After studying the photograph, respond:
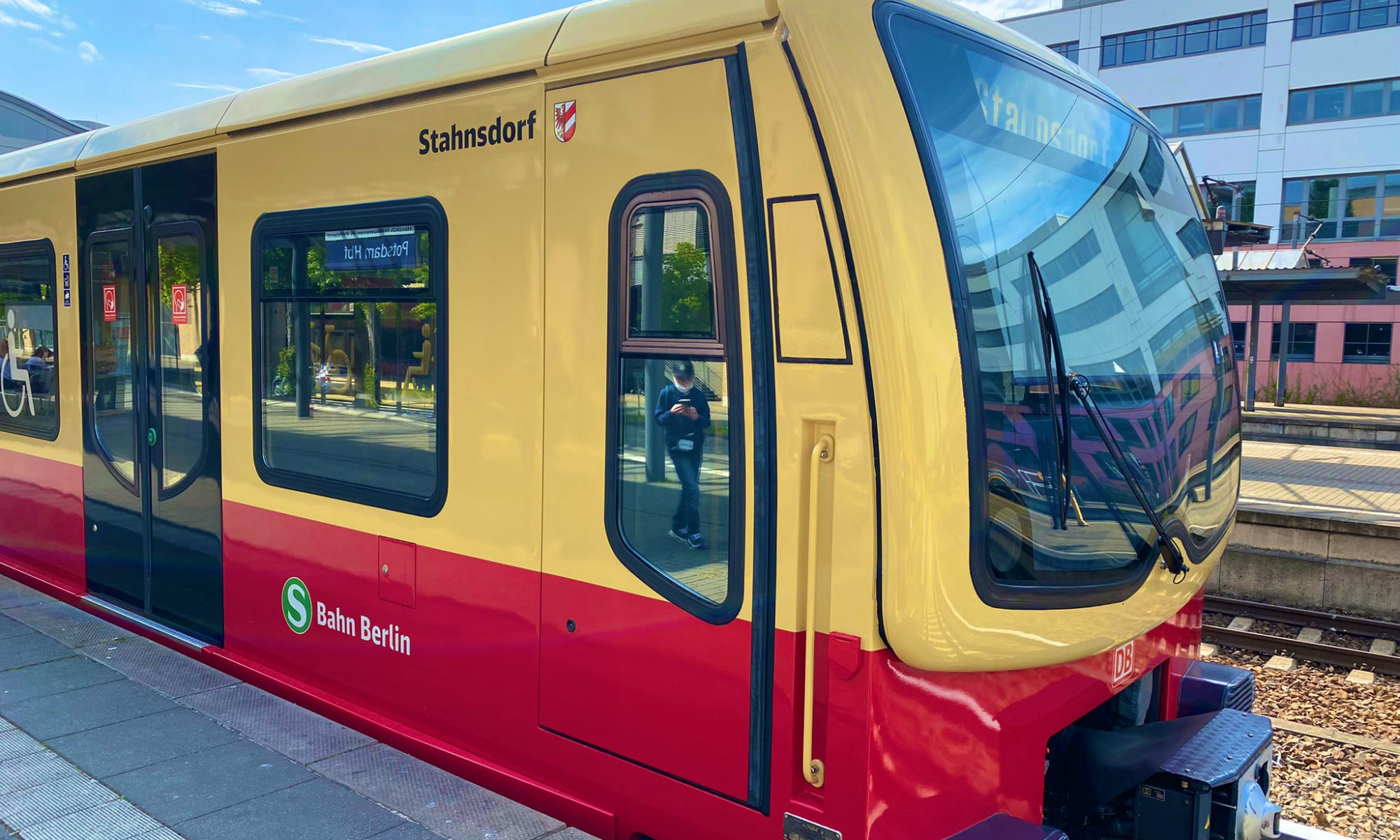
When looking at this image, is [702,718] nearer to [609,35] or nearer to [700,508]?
[700,508]

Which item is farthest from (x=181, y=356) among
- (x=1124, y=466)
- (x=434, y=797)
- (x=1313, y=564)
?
(x=1313, y=564)

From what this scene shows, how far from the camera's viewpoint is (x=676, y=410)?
301cm

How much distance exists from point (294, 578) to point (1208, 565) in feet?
11.9

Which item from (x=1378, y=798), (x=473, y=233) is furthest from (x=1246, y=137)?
(x=473, y=233)

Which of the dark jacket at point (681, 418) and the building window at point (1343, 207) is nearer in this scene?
the dark jacket at point (681, 418)

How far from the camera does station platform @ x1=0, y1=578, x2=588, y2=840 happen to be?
11.9 ft

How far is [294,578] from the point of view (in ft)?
14.8

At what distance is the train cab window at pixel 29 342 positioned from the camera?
20.7 ft

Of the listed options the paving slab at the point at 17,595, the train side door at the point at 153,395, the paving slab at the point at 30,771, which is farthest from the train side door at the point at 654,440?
the paving slab at the point at 17,595

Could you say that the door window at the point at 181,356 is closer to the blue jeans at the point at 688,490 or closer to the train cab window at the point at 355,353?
the train cab window at the point at 355,353

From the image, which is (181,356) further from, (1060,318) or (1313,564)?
(1313,564)

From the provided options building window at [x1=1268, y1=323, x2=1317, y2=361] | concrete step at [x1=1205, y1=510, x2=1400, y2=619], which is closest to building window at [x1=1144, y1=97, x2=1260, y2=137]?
building window at [x1=1268, y1=323, x2=1317, y2=361]

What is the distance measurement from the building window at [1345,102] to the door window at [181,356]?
3743 centimetres

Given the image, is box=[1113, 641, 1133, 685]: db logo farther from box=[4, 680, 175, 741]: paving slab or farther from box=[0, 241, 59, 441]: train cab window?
box=[0, 241, 59, 441]: train cab window
